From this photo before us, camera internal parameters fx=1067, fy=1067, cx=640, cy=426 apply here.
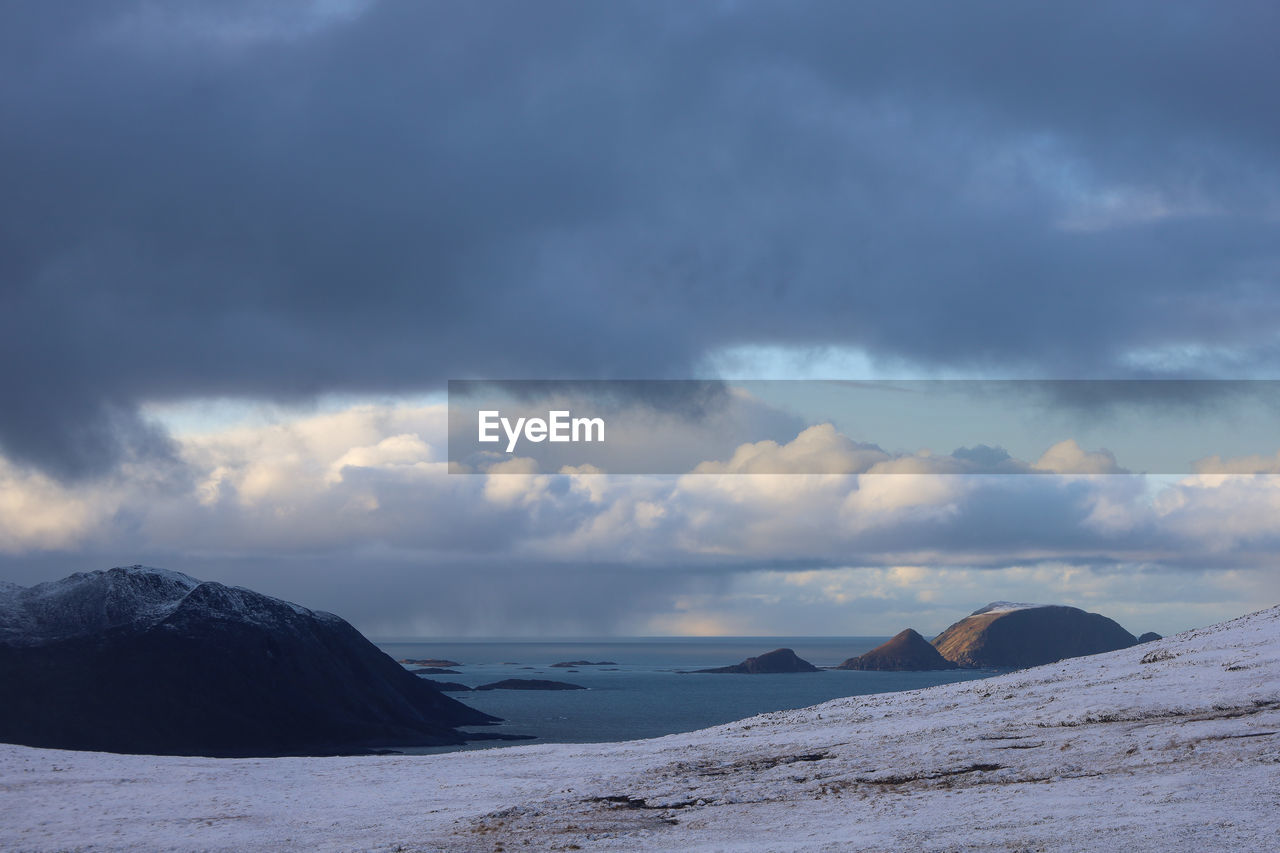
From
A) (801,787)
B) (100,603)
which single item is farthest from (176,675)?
(801,787)

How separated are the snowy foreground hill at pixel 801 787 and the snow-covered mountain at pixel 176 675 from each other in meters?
87.6

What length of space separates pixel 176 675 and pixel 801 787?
394ft

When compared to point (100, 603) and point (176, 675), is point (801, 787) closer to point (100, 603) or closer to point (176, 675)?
point (176, 675)

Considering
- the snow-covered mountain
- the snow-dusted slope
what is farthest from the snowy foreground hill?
the snow-dusted slope

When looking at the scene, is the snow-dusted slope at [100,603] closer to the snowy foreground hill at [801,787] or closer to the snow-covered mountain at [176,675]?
the snow-covered mountain at [176,675]

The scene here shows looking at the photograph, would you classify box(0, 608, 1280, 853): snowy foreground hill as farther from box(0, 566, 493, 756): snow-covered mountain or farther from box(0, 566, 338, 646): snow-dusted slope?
box(0, 566, 338, 646): snow-dusted slope

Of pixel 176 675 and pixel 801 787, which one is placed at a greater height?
pixel 801 787

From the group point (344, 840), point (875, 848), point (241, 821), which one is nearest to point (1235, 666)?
point (875, 848)

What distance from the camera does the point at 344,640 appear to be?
165375mm

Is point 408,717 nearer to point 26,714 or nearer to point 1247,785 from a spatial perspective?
point 26,714

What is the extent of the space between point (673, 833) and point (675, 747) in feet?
56.2

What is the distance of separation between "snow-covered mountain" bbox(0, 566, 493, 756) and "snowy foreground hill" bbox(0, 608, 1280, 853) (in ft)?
287

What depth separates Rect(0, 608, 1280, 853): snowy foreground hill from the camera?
30.9 m

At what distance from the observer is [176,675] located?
138 meters
